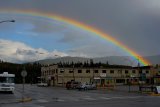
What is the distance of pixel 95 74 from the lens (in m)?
145

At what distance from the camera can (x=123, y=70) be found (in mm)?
153375

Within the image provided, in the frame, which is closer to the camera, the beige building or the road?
the road

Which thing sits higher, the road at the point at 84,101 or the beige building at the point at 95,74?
the beige building at the point at 95,74

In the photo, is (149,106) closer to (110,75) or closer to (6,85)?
(6,85)

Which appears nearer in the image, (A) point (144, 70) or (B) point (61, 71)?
(B) point (61, 71)

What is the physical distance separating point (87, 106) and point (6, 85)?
2952 cm

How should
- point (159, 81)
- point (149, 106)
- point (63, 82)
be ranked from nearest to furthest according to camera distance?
point (149, 106)
point (63, 82)
point (159, 81)

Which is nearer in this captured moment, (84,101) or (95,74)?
(84,101)

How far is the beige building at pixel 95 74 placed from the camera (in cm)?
13800

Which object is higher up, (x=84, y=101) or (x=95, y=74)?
(x=95, y=74)

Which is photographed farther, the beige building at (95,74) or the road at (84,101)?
the beige building at (95,74)

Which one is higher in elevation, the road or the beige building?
the beige building

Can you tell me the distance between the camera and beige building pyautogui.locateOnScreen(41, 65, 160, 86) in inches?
5433

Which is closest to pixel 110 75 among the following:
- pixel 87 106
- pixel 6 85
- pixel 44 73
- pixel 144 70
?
pixel 144 70
